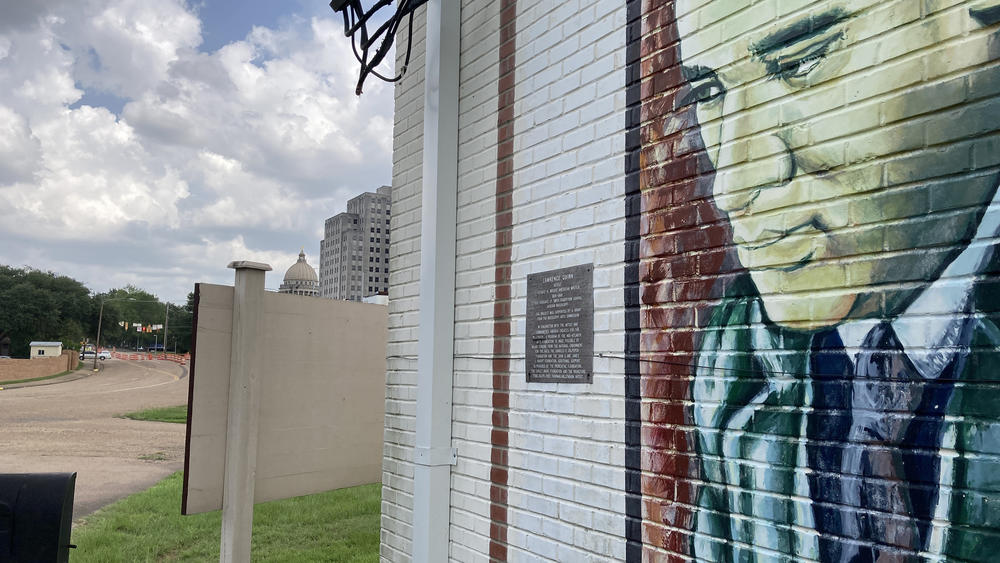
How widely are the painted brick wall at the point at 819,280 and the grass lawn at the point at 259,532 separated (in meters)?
5.03

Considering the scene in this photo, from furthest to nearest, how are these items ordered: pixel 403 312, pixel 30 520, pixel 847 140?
pixel 403 312 < pixel 30 520 < pixel 847 140

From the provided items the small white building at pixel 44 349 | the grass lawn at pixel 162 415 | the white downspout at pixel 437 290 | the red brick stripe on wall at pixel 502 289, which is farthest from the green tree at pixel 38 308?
the red brick stripe on wall at pixel 502 289

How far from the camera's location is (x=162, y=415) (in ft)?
72.2

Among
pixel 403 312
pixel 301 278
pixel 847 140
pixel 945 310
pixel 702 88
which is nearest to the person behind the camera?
pixel 945 310

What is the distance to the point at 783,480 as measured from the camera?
1.92m

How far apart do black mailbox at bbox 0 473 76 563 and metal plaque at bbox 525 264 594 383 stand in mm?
2546

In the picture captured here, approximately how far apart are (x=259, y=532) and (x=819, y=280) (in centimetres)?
700

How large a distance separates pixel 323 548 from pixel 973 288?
257 inches

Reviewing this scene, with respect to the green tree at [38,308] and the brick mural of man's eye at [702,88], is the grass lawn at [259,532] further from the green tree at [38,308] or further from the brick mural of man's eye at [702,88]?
the green tree at [38,308]

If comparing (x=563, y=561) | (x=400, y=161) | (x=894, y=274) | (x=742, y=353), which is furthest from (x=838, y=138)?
(x=400, y=161)

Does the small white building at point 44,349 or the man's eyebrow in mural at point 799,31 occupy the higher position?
the man's eyebrow in mural at point 799,31

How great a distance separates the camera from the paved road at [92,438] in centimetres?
1119

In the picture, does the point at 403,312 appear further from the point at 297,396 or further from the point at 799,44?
the point at 799,44

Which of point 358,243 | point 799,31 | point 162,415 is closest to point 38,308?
point 358,243
